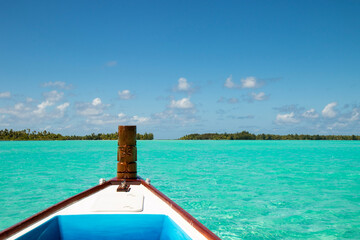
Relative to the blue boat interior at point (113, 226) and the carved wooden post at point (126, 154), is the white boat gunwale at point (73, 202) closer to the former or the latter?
the blue boat interior at point (113, 226)

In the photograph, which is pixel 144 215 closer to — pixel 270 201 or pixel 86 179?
pixel 270 201

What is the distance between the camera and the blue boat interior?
3.15 meters

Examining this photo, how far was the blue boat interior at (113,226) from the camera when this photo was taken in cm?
315

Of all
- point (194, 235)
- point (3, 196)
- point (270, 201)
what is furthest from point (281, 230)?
point (3, 196)

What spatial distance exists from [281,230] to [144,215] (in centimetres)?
587

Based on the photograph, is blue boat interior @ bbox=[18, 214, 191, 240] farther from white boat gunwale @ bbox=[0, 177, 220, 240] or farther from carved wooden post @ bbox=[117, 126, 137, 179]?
carved wooden post @ bbox=[117, 126, 137, 179]

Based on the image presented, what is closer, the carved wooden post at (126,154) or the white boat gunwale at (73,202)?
the white boat gunwale at (73,202)

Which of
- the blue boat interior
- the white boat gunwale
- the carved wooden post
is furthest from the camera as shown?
the carved wooden post

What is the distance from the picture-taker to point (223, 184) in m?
15.2

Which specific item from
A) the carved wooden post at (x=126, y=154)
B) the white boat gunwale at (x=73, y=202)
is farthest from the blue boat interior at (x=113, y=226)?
the carved wooden post at (x=126, y=154)

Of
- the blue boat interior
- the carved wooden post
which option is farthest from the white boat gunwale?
the carved wooden post

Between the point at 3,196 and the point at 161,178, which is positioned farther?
the point at 161,178

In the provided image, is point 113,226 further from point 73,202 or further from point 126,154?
point 126,154

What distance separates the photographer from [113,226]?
3.25m
